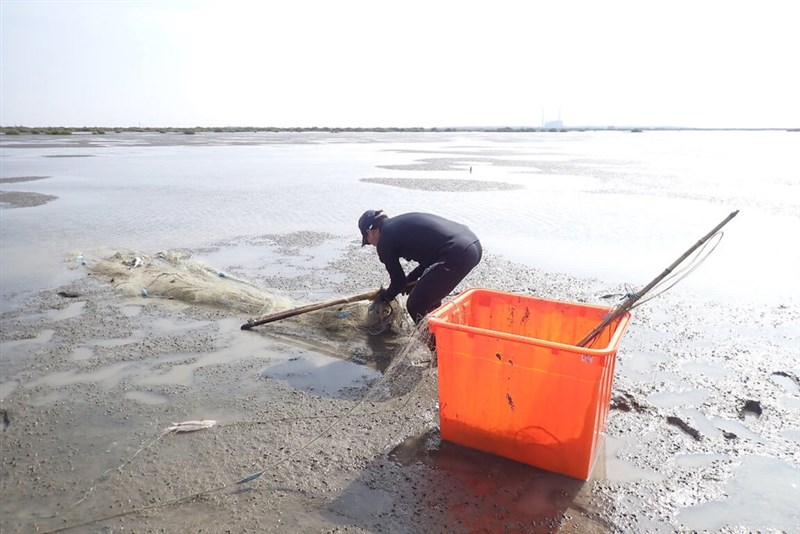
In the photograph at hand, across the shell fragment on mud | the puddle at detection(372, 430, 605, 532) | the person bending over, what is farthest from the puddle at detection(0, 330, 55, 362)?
the puddle at detection(372, 430, 605, 532)

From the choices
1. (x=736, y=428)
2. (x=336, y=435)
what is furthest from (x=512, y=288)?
(x=336, y=435)

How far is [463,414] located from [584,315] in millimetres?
1064

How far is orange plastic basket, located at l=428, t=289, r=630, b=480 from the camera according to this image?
2.83m

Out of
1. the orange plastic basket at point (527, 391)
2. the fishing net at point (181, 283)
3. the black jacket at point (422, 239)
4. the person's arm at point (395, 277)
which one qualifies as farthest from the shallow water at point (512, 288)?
the black jacket at point (422, 239)

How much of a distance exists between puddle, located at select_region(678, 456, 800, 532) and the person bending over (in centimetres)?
234

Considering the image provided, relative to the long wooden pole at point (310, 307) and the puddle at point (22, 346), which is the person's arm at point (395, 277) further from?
the puddle at point (22, 346)

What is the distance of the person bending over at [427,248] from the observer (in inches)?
178

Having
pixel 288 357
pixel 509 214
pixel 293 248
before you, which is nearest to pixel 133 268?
pixel 293 248

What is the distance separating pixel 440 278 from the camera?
4.55 metres

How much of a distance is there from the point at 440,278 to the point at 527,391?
170 cm

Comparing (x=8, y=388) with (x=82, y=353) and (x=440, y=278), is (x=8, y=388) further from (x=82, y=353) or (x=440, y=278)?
(x=440, y=278)

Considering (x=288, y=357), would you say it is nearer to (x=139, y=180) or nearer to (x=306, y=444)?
(x=306, y=444)

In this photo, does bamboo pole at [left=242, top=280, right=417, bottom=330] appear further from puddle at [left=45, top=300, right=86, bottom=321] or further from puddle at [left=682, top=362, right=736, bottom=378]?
puddle at [left=682, top=362, right=736, bottom=378]

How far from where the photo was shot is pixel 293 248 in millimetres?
8844
